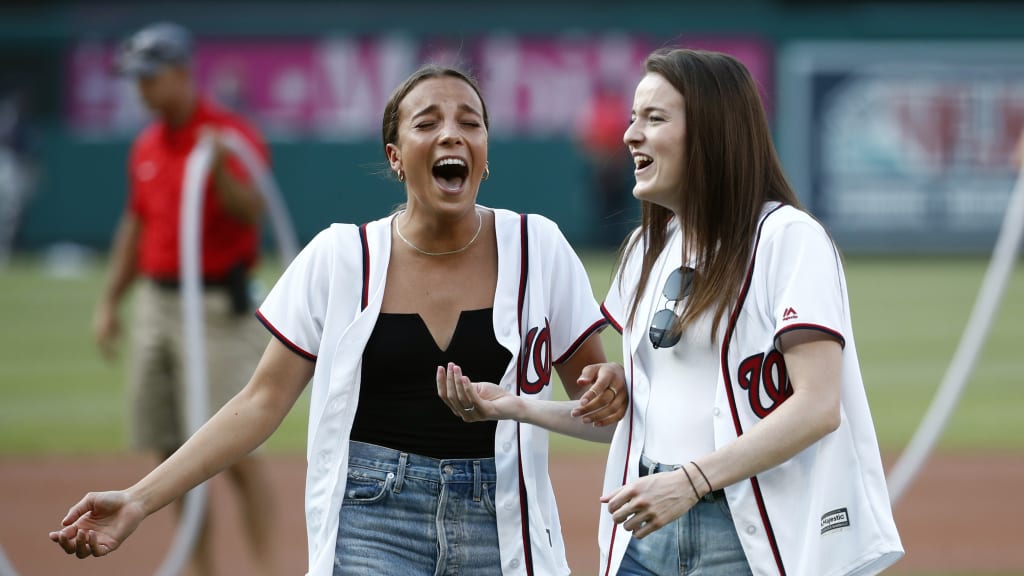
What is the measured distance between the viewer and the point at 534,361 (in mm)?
→ 3516

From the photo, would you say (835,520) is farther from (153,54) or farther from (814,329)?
(153,54)

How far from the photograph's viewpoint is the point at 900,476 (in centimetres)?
666

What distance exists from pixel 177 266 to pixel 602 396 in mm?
4122

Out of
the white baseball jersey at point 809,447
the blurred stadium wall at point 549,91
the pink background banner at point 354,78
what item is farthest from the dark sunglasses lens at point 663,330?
the pink background banner at point 354,78

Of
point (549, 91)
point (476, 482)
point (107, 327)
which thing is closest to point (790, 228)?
point (476, 482)

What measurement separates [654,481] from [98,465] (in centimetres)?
793

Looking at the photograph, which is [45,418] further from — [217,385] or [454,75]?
[454,75]

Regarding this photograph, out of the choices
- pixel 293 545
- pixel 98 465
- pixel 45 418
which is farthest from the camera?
pixel 45 418

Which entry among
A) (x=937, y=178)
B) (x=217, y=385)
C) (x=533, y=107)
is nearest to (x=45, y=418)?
(x=217, y=385)

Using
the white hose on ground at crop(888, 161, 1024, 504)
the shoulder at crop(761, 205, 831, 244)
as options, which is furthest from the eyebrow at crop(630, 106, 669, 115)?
the white hose on ground at crop(888, 161, 1024, 504)

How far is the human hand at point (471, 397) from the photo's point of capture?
3.13 m

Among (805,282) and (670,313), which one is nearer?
(805,282)

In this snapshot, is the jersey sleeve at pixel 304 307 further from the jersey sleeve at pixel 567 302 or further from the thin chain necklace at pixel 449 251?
the jersey sleeve at pixel 567 302

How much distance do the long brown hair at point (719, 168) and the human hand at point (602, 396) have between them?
23cm
